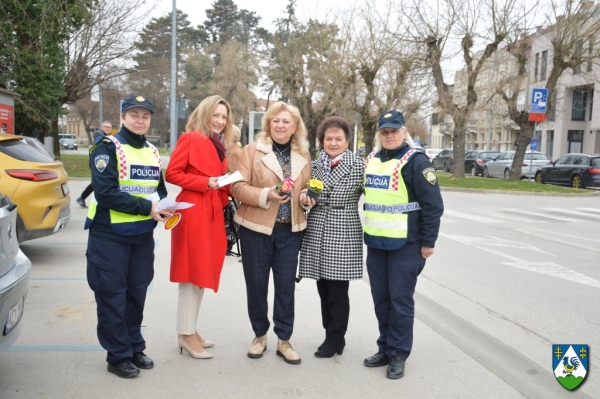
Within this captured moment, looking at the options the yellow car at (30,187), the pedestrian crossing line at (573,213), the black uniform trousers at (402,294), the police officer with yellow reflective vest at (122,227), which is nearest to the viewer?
the police officer with yellow reflective vest at (122,227)

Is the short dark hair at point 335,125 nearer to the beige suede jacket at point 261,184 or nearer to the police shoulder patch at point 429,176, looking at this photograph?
the beige suede jacket at point 261,184

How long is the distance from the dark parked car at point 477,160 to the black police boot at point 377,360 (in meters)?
31.3

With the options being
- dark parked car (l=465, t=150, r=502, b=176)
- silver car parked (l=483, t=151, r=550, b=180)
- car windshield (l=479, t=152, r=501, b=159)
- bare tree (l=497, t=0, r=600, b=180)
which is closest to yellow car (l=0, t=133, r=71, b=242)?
bare tree (l=497, t=0, r=600, b=180)

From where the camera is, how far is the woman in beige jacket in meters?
4.38

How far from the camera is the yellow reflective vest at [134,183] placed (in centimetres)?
402

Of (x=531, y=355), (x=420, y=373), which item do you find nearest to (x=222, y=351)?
(x=420, y=373)

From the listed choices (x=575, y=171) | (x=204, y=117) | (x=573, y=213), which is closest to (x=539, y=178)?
(x=575, y=171)

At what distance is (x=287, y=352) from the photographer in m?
4.45

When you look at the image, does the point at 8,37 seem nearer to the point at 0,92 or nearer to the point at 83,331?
the point at 0,92

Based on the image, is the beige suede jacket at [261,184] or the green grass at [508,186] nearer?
the beige suede jacket at [261,184]

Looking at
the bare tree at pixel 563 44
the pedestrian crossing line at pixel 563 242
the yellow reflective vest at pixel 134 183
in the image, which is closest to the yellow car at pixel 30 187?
the yellow reflective vest at pixel 134 183

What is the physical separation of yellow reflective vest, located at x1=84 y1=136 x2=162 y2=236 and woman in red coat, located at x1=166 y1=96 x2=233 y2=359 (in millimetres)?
183

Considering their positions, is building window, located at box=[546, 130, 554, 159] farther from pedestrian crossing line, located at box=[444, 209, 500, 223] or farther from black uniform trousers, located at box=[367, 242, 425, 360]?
black uniform trousers, located at box=[367, 242, 425, 360]

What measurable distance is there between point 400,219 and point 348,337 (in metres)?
1.39
